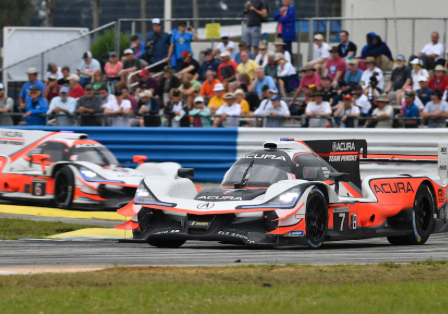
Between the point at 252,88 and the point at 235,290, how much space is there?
12.8 meters

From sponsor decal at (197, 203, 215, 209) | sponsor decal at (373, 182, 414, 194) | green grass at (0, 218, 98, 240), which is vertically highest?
sponsor decal at (373, 182, 414, 194)

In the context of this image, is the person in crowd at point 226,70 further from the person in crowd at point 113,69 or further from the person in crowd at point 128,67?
the person in crowd at point 113,69

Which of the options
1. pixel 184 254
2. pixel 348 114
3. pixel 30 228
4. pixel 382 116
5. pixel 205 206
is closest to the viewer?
pixel 184 254

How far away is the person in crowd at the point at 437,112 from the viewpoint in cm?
1588

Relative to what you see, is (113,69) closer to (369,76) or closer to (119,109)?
(119,109)

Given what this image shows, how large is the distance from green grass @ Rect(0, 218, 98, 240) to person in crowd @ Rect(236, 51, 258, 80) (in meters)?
8.12

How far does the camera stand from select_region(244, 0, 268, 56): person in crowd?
787 inches

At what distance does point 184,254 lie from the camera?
8.35 m

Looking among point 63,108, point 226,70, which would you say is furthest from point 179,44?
point 63,108

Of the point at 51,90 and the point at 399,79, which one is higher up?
the point at 399,79

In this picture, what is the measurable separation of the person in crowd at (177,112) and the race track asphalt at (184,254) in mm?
7979

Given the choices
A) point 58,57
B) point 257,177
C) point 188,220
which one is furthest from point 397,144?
point 58,57

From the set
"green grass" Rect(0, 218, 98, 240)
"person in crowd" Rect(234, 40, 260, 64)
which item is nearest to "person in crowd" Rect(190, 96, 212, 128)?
"person in crowd" Rect(234, 40, 260, 64)

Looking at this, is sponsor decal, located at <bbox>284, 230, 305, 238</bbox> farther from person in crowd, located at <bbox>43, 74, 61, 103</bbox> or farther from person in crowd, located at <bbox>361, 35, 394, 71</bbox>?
person in crowd, located at <bbox>43, 74, 61, 103</bbox>
